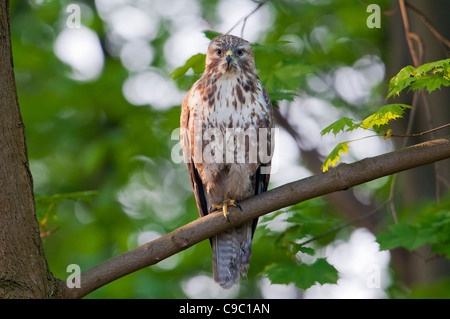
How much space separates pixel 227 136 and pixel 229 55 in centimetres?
58

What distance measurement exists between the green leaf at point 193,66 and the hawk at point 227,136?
2.7 inches

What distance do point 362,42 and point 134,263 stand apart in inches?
221

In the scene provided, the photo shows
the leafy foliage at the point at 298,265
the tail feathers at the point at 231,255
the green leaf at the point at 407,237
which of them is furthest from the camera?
the tail feathers at the point at 231,255

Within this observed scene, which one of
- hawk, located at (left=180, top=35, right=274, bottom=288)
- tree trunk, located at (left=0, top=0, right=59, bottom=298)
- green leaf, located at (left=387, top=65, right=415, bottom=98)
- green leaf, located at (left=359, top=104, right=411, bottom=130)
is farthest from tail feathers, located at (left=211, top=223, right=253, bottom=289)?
green leaf, located at (left=387, top=65, right=415, bottom=98)

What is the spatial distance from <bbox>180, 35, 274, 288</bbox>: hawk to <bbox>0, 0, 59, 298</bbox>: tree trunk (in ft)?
4.11

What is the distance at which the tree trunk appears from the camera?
2.77m

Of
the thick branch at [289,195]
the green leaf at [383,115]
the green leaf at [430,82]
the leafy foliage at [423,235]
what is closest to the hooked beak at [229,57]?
the thick branch at [289,195]

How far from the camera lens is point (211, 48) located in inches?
157

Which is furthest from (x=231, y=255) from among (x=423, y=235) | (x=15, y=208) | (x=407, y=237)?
(x=15, y=208)

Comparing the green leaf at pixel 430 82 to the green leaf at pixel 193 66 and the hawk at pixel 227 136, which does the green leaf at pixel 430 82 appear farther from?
the green leaf at pixel 193 66

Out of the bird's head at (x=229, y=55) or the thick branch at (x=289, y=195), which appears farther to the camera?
the bird's head at (x=229, y=55)

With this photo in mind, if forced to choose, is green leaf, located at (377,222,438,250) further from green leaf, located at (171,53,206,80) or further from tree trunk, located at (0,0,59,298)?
tree trunk, located at (0,0,59,298)

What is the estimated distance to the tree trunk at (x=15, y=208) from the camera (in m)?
2.77

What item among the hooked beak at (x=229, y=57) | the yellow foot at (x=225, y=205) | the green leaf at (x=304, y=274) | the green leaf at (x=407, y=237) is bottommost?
the green leaf at (x=304, y=274)
